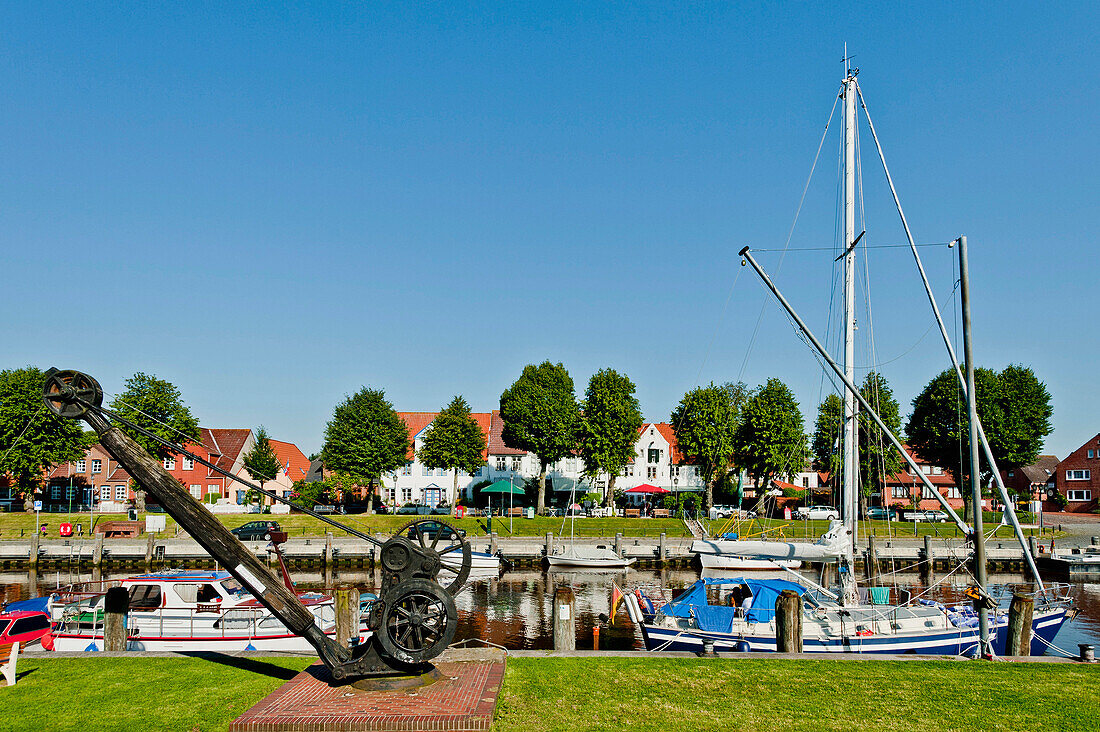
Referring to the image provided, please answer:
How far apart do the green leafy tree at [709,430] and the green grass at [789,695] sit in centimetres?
5594

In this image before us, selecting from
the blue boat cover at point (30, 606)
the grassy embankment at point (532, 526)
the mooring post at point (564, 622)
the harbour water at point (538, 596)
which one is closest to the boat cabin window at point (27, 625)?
the blue boat cover at point (30, 606)

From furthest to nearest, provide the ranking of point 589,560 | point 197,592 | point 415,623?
point 589,560 → point 197,592 → point 415,623

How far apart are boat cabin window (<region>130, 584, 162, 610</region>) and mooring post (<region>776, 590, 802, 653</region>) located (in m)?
19.1

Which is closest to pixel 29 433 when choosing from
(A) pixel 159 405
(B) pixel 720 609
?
(A) pixel 159 405

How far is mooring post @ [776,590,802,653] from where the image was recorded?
1859cm

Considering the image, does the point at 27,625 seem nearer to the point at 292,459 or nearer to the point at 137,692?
the point at 137,692

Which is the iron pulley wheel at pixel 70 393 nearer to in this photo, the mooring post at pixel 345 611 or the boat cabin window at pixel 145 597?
the mooring post at pixel 345 611

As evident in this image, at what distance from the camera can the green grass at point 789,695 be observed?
38.9ft

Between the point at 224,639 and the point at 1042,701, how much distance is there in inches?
834

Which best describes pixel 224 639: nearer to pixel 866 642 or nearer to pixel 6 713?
pixel 6 713

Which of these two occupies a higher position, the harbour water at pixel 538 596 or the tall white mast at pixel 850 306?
the tall white mast at pixel 850 306

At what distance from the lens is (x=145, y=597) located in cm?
2605

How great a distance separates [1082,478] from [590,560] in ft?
238

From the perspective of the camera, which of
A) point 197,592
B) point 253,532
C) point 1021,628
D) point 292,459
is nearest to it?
point 1021,628
